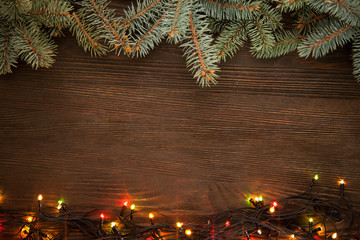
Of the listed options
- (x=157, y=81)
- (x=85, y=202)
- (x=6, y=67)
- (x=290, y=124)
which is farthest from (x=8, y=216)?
(x=290, y=124)

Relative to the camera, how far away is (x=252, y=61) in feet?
3.44

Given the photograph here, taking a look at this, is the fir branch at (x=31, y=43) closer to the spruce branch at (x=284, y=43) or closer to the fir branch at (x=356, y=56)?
the spruce branch at (x=284, y=43)

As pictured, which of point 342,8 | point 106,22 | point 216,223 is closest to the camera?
point 342,8

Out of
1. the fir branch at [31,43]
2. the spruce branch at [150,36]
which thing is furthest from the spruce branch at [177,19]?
the fir branch at [31,43]

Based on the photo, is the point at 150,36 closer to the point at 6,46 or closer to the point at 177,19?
the point at 177,19

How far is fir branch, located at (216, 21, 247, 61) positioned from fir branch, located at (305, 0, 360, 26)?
0.21 m

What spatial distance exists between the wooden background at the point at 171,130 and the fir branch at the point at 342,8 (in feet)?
0.62

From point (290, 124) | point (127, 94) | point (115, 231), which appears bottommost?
point (115, 231)

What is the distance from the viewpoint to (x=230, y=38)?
0.99 meters

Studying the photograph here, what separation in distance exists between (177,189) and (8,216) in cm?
63

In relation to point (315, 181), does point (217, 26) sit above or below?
above

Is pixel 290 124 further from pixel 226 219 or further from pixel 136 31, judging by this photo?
pixel 136 31

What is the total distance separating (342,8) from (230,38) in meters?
0.33

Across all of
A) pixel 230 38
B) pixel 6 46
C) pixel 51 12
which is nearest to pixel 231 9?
pixel 230 38
